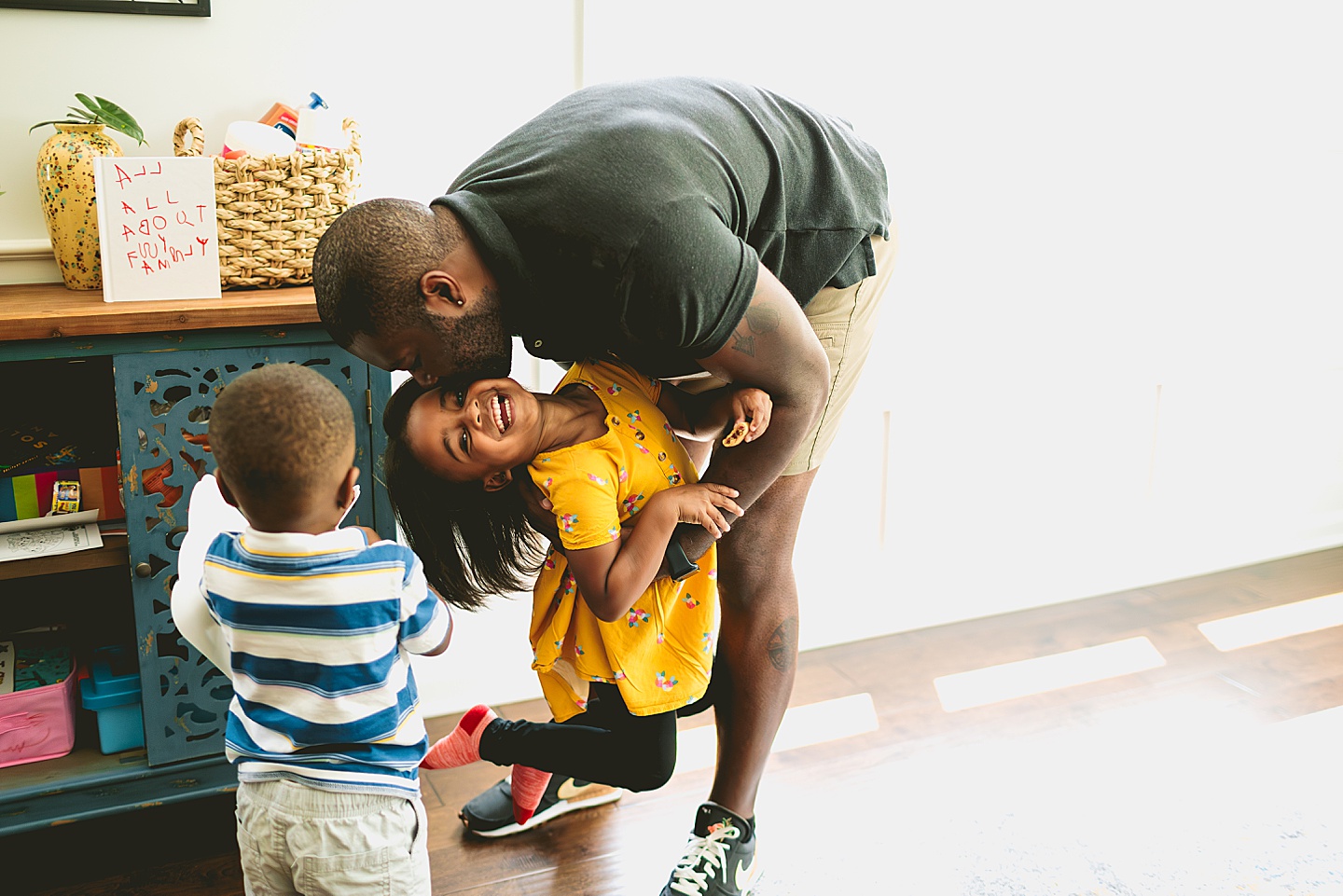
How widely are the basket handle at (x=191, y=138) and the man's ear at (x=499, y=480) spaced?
0.75 meters

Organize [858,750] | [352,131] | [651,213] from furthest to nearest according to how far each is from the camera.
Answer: [858,750]
[352,131]
[651,213]

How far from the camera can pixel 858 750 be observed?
210 cm

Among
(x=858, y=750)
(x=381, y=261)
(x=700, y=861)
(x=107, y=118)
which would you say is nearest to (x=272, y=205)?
(x=107, y=118)

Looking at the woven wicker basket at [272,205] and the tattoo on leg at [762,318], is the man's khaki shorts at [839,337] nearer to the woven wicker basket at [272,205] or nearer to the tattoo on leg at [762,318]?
the tattoo on leg at [762,318]

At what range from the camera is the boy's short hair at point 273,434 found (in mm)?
1021

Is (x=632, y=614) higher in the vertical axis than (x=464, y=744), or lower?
higher

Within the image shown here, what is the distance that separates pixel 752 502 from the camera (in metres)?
1.54

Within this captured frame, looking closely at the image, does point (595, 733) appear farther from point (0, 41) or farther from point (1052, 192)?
point (1052, 192)

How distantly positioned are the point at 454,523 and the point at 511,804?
59cm

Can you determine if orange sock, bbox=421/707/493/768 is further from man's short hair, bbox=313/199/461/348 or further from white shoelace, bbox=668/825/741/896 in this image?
man's short hair, bbox=313/199/461/348

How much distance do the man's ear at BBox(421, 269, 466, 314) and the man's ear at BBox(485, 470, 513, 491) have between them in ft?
0.90

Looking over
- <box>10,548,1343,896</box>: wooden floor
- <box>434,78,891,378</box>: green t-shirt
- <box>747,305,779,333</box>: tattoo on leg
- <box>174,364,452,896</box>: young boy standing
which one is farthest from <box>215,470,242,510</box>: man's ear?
<box>10,548,1343,896</box>: wooden floor

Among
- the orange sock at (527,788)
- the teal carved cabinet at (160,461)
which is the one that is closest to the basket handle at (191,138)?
the teal carved cabinet at (160,461)

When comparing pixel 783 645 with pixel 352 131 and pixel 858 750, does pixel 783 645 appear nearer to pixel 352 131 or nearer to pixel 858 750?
pixel 858 750
